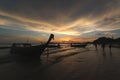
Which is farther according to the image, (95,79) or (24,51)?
(24,51)

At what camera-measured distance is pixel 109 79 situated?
340 inches

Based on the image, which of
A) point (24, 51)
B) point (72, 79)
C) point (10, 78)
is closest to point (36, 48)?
point (24, 51)

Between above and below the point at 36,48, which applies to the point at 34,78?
below

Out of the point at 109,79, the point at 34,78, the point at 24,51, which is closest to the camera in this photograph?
the point at 109,79

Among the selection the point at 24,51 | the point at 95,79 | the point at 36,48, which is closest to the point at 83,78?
the point at 95,79

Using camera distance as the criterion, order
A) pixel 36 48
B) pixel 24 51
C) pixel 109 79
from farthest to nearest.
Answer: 1. pixel 24 51
2. pixel 36 48
3. pixel 109 79

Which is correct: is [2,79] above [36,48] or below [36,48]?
below

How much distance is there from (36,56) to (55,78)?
561 inches

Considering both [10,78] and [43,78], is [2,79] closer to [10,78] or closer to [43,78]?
[10,78]

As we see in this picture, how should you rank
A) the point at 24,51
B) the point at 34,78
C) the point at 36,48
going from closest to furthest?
1. the point at 34,78
2. the point at 36,48
3. the point at 24,51

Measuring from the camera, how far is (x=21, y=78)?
9266 millimetres

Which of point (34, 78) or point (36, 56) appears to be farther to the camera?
point (36, 56)

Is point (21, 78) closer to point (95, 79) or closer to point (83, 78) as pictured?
point (83, 78)

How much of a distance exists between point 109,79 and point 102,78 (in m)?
0.49
